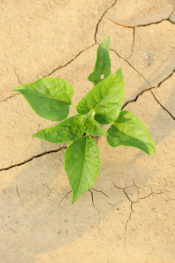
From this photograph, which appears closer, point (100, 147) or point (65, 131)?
point (65, 131)

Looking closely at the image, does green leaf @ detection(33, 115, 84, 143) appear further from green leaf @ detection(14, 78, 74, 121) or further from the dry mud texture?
the dry mud texture

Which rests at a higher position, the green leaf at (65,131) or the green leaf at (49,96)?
the green leaf at (49,96)

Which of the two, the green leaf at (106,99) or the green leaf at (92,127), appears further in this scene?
the green leaf at (92,127)

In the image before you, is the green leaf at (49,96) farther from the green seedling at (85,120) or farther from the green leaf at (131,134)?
the green leaf at (131,134)

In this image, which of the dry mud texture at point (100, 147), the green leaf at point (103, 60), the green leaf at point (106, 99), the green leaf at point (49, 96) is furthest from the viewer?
the dry mud texture at point (100, 147)

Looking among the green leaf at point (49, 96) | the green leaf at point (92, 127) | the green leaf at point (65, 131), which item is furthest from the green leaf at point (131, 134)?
the green leaf at point (49, 96)

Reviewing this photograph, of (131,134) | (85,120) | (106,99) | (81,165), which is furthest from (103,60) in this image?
(81,165)

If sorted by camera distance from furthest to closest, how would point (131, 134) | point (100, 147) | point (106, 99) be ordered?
point (100, 147)
point (131, 134)
point (106, 99)

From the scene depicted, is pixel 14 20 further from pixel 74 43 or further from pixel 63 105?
pixel 63 105

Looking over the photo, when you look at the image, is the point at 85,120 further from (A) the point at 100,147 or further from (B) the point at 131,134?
(A) the point at 100,147
